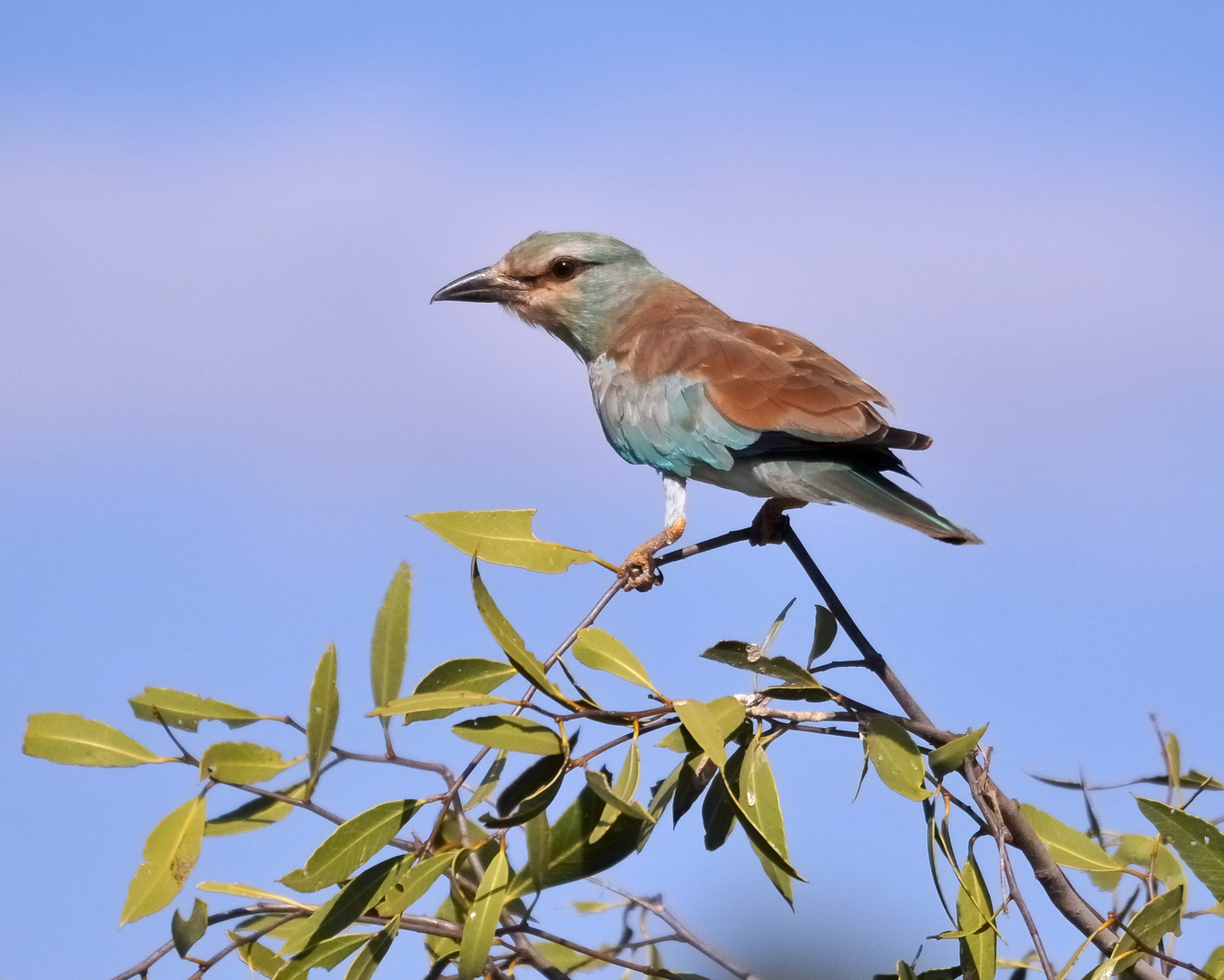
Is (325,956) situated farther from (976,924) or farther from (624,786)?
(976,924)

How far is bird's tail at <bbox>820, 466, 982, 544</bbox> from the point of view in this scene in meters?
2.78

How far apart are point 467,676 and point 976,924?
0.93 m

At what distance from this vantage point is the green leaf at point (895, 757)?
2.02 meters

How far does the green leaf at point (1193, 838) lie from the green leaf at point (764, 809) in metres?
0.55

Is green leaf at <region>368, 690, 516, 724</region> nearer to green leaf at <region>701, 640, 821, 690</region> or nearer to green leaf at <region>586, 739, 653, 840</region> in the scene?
green leaf at <region>586, 739, 653, 840</region>

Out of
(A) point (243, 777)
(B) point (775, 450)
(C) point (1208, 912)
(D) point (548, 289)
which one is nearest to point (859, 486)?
(B) point (775, 450)

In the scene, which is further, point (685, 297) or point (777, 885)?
point (685, 297)

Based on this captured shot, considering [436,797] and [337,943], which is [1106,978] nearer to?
[436,797]

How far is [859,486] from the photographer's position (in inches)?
122

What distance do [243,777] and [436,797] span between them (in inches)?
14.8

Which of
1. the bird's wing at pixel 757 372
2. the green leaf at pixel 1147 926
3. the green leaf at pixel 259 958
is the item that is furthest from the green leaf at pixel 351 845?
the bird's wing at pixel 757 372

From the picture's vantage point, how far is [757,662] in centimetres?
214

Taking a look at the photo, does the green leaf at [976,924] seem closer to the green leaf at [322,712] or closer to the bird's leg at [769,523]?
the green leaf at [322,712]

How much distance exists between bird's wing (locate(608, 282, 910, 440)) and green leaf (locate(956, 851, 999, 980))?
1.11 metres
